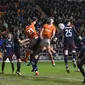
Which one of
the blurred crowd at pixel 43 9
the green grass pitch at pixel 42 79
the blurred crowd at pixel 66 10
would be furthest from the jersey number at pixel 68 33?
the blurred crowd at pixel 66 10

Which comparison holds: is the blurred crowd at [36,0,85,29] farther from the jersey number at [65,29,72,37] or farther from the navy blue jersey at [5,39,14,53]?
the navy blue jersey at [5,39,14,53]

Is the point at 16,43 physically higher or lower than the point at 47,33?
lower

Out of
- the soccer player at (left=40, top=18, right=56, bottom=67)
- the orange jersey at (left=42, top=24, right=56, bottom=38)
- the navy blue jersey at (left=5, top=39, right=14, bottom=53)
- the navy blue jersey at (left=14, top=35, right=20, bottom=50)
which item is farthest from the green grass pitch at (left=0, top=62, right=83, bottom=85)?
the orange jersey at (left=42, top=24, right=56, bottom=38)

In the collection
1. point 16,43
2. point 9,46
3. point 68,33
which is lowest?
point 9,46

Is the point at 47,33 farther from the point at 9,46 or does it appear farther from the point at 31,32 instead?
the point at 9,46

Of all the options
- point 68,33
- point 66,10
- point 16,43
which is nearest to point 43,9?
point 66,10

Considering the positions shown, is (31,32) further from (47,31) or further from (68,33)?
(68,33)

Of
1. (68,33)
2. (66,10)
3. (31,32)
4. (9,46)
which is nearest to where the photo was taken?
(31,32)

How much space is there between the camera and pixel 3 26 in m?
37.9

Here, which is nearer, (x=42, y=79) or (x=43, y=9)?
(x=42, y=79)

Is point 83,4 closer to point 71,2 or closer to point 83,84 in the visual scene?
point 71,2

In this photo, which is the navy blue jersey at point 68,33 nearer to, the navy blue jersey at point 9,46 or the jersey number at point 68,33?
the jersey number at point 68,33

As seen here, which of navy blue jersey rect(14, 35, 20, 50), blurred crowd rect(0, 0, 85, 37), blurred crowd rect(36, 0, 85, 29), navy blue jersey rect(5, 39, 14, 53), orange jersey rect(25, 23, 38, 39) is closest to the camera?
navy blue jersey rect(14, 35, 20, 50)

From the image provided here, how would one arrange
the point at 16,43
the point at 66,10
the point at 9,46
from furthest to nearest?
the point at 66,10, the point at 9,46, the point at 16,43
